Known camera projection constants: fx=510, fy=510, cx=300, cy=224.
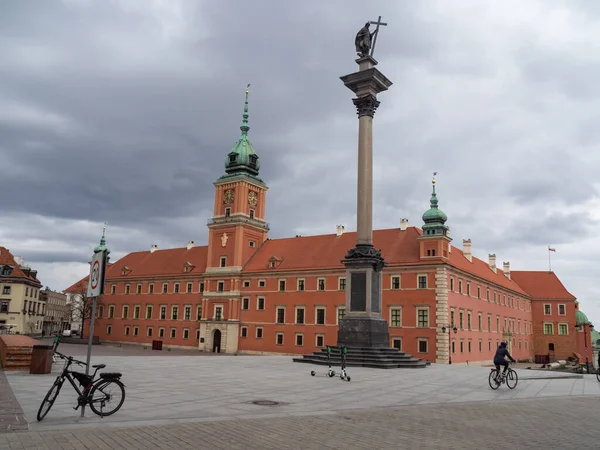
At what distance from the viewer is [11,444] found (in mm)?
7242

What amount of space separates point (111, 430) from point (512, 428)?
24.7ft

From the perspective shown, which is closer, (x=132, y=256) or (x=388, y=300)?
(x=388, y=300)

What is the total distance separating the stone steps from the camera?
982 inches

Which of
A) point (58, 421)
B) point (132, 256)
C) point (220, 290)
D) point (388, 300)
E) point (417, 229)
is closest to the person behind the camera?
point (58, 421)

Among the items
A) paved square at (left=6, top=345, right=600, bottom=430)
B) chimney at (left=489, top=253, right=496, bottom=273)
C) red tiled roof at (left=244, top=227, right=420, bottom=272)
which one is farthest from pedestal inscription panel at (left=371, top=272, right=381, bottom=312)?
chimney at (left=489, top=253, right=496, bottom=273)

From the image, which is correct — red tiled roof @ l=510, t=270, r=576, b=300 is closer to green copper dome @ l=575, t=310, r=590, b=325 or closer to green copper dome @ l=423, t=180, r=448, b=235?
green copper dome @ l=575, t=310, r=590, b=325

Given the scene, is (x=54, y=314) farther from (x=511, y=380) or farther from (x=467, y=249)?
(x=511, y=380)

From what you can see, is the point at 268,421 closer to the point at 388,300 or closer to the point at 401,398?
the point at 401,398

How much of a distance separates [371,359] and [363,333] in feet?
5.65

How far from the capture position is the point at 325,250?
59562mm

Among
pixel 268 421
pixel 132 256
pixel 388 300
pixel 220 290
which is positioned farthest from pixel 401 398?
pixel 132 256

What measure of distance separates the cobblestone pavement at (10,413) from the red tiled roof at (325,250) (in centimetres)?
4316

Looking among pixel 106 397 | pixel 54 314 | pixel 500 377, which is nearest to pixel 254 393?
pixel 106 397

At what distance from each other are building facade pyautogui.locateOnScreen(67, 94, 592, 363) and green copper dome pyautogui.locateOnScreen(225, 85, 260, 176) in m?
0.16
